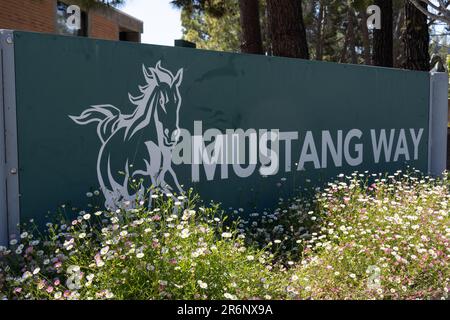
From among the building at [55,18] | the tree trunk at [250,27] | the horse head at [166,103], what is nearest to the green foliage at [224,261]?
the horse head at [166,103]

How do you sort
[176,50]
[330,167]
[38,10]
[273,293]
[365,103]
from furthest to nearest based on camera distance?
[38,10] < [365,103] < [330,167] < [176,50] < [273,293]

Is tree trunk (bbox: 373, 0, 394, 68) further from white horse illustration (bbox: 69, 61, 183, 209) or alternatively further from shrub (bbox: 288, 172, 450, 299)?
white horse illustration (bbox: 69, 61, 183, 209)

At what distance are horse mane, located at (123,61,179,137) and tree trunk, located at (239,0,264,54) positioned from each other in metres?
9.42

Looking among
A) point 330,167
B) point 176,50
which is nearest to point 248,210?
point 330,167

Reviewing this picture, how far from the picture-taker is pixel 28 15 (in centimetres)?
1352

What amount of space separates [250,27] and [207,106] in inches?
366

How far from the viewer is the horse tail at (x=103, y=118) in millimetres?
4910

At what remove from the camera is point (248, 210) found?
20.4 ft

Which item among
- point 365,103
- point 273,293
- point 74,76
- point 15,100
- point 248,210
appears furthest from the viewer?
point 365,103

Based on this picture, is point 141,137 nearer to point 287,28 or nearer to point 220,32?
point 287,28

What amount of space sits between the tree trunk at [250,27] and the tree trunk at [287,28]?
14.2 feet

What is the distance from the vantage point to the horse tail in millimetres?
4910
